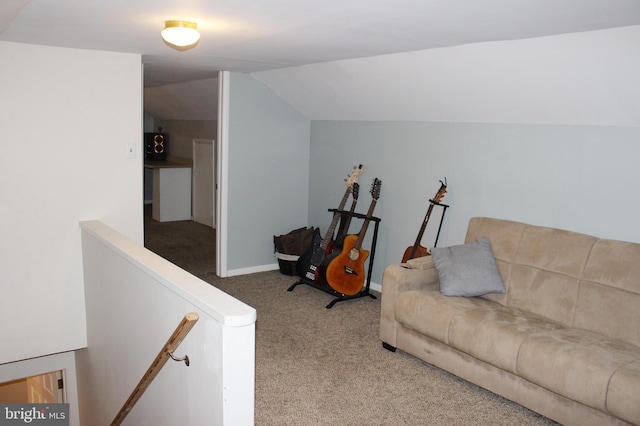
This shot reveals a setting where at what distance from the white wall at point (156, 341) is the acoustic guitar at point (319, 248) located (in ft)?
6.16

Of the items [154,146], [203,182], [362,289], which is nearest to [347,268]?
[362,289]

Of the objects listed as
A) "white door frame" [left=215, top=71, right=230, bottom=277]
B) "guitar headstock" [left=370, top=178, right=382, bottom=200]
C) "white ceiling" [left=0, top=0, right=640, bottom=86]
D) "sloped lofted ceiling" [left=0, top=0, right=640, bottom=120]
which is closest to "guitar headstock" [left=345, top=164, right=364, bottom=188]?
"guitar headstock" [left=370, top=178, right=382, bottom=200]

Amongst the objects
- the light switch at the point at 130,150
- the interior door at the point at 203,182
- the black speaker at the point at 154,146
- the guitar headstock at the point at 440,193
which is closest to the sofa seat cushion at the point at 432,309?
the guitar headstock at the point at 440,193

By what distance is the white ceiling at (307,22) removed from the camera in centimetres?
222

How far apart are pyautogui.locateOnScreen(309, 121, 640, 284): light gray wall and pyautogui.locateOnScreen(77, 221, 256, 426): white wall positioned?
2.43 metres

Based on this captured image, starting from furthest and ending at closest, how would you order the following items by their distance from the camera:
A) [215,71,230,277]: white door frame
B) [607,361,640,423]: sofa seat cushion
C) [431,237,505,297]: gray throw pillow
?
[215,71,230,277]: white door frame < [431,237,505,297]: gray throw pillow < [607,361,640,423]: sofa seat cushion

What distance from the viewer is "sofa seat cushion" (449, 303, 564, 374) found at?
2.93 m

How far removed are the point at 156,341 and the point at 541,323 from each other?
2141mm

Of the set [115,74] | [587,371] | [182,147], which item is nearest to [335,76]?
[115,74]

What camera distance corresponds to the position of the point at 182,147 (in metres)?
8.68

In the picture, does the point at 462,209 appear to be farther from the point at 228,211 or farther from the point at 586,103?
the point at 228,211

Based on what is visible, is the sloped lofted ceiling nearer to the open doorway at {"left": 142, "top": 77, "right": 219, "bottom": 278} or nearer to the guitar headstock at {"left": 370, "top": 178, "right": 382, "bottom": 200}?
the guitar headstock at {"left": 370, "top": 178, "right": 382, "bottom": 200}

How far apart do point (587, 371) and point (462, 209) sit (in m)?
1.85

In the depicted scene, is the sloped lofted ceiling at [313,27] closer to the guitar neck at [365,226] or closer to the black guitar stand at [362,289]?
the guitar neck at [365,226]
